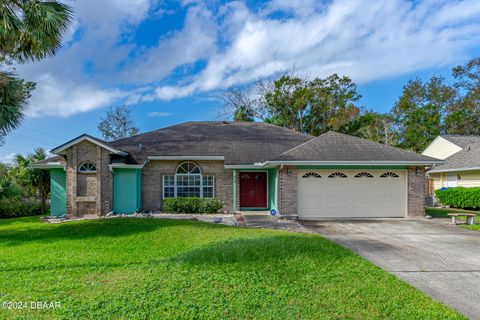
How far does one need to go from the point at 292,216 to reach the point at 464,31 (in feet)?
40.8

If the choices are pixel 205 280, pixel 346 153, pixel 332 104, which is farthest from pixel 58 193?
pixel 332 104

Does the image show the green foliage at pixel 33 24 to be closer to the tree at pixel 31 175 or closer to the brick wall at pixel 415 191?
the tree at pixel 31 175

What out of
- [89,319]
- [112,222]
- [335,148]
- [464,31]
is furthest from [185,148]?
[464,31]

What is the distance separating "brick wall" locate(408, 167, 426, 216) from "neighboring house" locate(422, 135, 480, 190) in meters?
5.10

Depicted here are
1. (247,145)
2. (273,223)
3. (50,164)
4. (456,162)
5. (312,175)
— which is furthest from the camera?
(456,162)

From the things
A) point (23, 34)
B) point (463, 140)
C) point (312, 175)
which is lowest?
point (312, 175)

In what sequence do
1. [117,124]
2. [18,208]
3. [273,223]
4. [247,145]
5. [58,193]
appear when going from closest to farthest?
[273,223], [58,193], [18,208], [247,145], [117,124]

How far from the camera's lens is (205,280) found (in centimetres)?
521

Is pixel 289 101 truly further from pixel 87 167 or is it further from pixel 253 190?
pixel 87 167

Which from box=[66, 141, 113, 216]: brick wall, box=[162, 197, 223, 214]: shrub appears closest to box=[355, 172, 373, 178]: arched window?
box=[162, 197, 223, 214]: shrub

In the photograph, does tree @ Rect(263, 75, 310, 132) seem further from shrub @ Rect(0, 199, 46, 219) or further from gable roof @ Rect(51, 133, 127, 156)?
shrub @ Rect(0, 199, 46, 219)

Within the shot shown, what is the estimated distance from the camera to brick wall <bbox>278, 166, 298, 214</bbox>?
13.4 metres

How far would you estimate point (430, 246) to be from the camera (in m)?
8.30

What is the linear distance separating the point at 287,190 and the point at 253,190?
11.3ft
